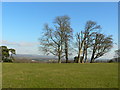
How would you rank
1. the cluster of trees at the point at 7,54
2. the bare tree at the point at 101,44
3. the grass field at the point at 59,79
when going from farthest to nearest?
the bare tree at the point at 101,44, the cluster of trees at the point at 7,54, the grass field at the point at 59,79

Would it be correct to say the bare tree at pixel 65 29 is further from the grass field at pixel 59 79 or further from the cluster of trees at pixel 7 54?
the grass field at pixel 59 79

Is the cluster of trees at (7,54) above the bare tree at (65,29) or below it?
below

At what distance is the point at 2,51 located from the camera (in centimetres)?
2228

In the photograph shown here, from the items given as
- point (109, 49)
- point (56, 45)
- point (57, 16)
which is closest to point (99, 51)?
point (109, 49)

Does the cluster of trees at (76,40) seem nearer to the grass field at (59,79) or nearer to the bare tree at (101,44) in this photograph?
the bare tree at (101,44)

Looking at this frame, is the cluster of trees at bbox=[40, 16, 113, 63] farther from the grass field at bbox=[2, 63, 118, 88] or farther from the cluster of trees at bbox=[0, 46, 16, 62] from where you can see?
the grass field at bbox=[2, 63, 118, 88]

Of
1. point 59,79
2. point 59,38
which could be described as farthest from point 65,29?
point 59,79

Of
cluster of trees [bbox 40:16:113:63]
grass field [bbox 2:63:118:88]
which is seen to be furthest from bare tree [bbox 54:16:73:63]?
grass field [bbox 2:63:118:88]

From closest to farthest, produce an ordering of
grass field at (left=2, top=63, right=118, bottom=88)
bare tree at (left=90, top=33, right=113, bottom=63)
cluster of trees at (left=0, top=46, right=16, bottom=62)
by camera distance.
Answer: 1. grass field at (left=2, top=63, right=118, bottom=88)
2. cluster of trees at (left=0, top=46, right=16, bottom=62)
3. bare tree at (left=90, top=33, right=113, bottom=63)

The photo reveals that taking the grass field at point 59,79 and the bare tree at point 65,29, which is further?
the bare tree at point 65,29

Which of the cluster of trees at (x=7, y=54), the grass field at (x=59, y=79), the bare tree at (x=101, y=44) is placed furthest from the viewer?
the bare tree at (x=101, y=44)

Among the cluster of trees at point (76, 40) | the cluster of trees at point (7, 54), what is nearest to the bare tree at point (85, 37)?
the cluster of trees at point (76, 40)

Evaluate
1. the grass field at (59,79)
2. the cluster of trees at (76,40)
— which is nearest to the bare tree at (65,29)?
the cluster of trees at (76,40)

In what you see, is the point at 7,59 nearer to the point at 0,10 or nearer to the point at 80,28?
the point at 80,28
